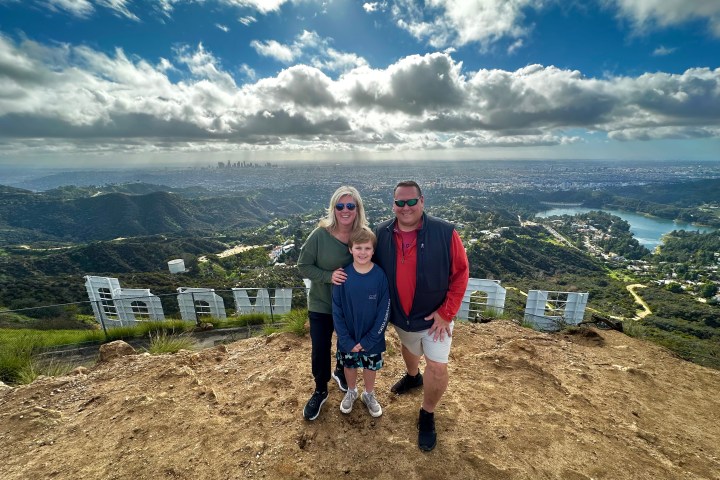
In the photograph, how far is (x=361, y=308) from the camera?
2496 mm

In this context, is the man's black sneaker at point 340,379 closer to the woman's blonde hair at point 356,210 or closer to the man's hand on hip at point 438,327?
the man's hand on hip at point 438,327

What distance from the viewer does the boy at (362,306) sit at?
2.45 metres

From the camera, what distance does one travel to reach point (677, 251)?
6200 centimetres

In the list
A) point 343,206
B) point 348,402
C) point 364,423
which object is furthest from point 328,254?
point 364,423

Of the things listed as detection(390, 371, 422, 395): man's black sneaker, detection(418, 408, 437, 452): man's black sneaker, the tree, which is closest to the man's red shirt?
detection(418, 408, 437, 452): man's black sneaker

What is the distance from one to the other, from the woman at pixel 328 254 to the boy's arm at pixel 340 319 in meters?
0.10

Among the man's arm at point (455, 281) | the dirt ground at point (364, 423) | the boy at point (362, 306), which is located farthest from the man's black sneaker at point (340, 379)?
the man's arm at point (455, 281)

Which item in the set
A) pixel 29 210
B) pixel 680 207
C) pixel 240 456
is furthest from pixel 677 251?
pixel 29 210

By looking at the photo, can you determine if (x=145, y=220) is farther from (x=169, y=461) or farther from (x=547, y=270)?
(x=169, y=461)

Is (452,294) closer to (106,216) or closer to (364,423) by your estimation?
(364,423)

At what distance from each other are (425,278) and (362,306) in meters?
0.55

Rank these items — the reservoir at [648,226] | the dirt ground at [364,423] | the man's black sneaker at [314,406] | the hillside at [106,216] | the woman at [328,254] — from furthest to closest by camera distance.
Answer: the hillside at [106,216], the reservoir at [648,226], the man's black sneaker at [314,406], the woman at [328,254], the dirt ground at [364,423]

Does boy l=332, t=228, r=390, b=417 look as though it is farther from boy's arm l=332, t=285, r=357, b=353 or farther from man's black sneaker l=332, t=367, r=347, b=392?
man's black sneaker l=332, t=367, r=347, b=392

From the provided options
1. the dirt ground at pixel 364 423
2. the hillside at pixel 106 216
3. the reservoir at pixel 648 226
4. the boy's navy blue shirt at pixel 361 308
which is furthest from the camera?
the hillside at pixel 106 216
